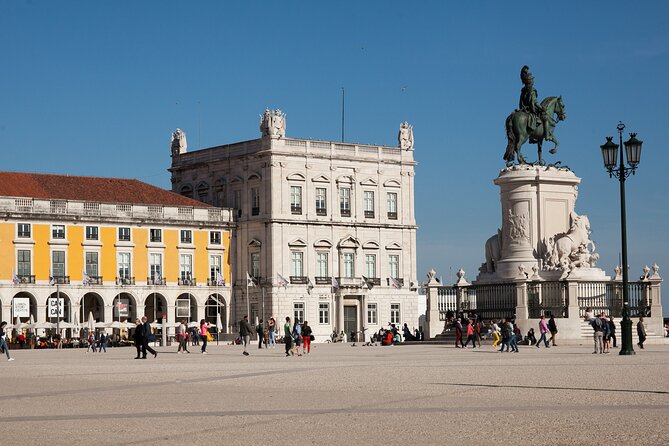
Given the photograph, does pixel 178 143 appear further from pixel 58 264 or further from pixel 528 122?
pixel 528 122

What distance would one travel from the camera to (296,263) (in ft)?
297

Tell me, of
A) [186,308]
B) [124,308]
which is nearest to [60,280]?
[124,308]

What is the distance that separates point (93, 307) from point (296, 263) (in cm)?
1299

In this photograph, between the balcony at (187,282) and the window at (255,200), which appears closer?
the balcony at (187,282)

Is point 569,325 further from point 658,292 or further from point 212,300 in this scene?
point 212,300

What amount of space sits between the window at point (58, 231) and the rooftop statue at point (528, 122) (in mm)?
42940

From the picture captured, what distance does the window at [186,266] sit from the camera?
88.2m

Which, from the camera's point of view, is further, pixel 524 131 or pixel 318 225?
pixel 318 225

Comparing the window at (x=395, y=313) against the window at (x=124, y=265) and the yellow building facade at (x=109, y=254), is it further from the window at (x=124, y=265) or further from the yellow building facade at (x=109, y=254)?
the window at (x=124, y=265)

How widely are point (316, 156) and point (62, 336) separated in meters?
20.4

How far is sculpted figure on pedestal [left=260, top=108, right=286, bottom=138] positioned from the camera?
90.1m

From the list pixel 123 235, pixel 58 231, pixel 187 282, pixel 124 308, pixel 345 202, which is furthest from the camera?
pixel 345 202

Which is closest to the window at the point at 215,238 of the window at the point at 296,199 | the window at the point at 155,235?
the window at the point at 155,235

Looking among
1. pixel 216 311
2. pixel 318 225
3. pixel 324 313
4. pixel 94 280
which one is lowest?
pixel 324 313
